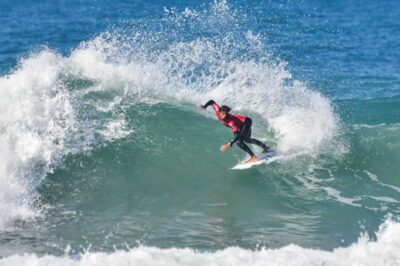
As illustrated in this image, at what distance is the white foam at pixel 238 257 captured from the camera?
988 cm

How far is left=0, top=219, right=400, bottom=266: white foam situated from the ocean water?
1.4 inches

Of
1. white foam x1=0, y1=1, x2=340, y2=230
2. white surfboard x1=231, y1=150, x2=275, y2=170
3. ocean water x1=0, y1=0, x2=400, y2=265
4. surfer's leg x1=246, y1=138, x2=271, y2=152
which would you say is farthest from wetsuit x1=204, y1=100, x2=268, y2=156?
white foam x1=0, y1=1, x2=340, y2=230

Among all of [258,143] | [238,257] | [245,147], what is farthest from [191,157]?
[238,257]

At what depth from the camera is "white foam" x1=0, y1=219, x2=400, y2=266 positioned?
988cm

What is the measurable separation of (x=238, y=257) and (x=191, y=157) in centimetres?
586

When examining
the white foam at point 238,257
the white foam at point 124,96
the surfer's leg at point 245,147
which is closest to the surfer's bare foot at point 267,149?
the surfer's leg at point 245,147

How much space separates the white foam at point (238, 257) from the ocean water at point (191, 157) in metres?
0.03

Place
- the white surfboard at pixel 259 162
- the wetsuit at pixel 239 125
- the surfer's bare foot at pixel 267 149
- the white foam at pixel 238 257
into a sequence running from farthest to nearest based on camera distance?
the surfer's bare foot at pixel 267 149 → the white surfboard at pixel 259 162 → the wetsuit at pixel 239 125 → the white foam at pixel 238 257

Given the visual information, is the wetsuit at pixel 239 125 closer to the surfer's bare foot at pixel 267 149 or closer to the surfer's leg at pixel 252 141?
the surfer's leg at pixel 252 141

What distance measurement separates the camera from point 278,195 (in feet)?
45.7

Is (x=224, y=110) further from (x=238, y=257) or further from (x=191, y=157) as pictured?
(x=238, y=257)

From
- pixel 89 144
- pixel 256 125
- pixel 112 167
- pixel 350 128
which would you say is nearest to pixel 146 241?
pixel 112 167

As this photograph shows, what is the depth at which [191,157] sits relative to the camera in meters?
15.8

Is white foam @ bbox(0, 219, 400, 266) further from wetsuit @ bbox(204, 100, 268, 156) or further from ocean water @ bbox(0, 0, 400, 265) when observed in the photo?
wetsuit @ bbox(204, 100, 268, 156)
